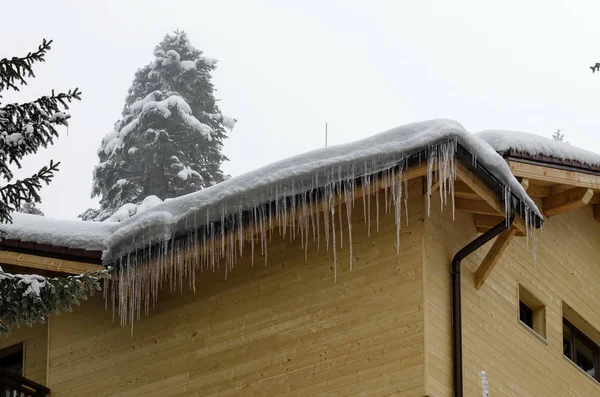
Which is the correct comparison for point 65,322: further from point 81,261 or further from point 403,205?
point 403,205

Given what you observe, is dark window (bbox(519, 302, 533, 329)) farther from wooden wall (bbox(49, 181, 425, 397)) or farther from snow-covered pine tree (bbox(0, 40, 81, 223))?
snow-covered pine tree (bbox(0, 40, 81, 223))

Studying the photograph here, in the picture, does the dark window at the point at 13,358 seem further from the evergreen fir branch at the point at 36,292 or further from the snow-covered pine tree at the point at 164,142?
the snow-covered pine tree at the point at 164,142

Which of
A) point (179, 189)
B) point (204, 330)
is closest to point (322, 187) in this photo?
point (204, 330)

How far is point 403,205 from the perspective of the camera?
13.3m

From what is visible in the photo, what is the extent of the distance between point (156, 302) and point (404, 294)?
324cm

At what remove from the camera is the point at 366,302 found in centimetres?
1309

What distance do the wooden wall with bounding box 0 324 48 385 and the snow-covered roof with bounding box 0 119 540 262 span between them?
179cm

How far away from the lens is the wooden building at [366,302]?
504 inches

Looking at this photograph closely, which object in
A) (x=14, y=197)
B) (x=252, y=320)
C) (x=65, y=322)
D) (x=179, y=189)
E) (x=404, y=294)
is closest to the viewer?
(x=14, y=197)

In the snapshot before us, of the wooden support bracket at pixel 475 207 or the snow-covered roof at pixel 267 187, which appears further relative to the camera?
the wooden support bracket at pixel 475 207

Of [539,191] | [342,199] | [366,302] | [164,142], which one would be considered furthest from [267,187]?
[164,142]

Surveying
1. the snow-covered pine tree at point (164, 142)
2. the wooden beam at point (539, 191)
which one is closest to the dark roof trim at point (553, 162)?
the wooden beam at point (539, 191)

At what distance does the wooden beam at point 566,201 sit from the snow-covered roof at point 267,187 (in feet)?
7.37

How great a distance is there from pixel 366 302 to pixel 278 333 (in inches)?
42.6
